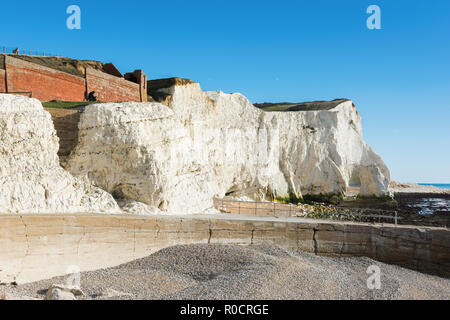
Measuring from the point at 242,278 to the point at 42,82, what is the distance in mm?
13632

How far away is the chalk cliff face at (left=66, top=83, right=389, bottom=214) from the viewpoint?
44.2ft

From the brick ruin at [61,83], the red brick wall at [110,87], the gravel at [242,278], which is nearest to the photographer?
the gravel at [242,278]

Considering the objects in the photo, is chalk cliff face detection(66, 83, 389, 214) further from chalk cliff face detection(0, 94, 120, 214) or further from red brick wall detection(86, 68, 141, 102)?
red brick wall detection(86, 68, 141, 102)

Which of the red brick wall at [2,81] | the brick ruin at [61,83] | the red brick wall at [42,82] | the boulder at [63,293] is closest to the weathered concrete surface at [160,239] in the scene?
the boulder at [63,293]

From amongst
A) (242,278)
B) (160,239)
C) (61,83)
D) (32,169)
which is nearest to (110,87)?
(61,83)

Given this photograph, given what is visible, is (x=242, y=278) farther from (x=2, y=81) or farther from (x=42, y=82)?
(x=42, y=82)

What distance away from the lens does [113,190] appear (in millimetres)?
13422

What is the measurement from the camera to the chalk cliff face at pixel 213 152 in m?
13.5

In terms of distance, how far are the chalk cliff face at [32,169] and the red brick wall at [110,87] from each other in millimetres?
7802

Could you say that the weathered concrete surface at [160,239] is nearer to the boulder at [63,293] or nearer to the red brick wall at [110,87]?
the boulder at [63,293]

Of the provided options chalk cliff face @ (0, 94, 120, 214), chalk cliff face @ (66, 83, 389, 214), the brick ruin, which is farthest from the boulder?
the brick ruin

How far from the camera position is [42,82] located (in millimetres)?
16453
